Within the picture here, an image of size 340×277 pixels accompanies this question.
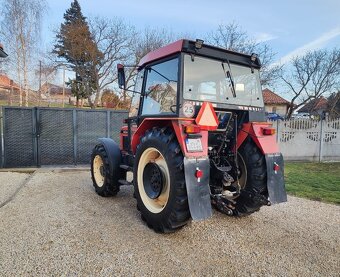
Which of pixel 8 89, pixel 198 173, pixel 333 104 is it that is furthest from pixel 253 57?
pixel 333 104

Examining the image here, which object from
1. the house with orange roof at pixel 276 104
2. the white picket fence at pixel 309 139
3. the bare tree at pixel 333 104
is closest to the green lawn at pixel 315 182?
the white picket fence at pixel 309 139

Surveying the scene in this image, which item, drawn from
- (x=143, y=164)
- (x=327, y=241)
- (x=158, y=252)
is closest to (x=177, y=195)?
(x=158, y=252)

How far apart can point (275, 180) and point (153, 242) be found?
176cm

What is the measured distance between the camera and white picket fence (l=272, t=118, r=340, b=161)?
1024cm

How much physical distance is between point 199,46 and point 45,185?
4556mm

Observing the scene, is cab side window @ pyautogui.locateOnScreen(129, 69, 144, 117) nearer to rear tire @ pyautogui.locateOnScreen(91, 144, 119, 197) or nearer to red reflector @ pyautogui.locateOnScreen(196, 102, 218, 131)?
rear tire @ pyautogui.locateOnScreen(91, 144, 119, 197)

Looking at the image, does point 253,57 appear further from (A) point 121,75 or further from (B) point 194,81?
(A) point 121,75

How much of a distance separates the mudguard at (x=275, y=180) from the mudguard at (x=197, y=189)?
1019 mm

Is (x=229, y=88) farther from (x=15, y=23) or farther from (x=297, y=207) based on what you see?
(x=15, y=23)

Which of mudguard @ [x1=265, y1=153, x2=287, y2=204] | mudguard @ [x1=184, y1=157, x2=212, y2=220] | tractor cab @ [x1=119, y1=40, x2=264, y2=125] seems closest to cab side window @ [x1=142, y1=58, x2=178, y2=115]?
tractor cab @ [x1=119, y1=40, x2=264, y2=125]

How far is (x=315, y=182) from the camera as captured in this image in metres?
6.52

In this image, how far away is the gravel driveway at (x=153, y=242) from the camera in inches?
97.7

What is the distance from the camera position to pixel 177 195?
281cm

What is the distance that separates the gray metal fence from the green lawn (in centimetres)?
546
